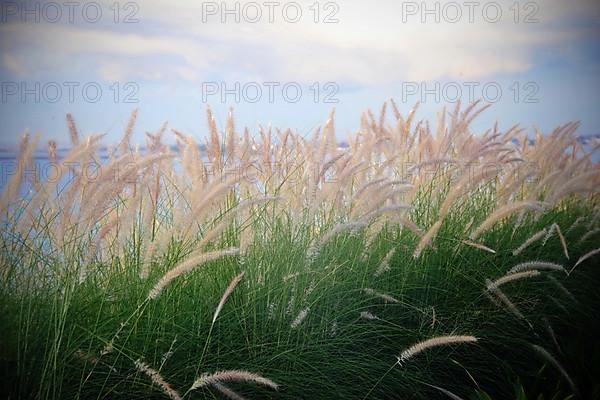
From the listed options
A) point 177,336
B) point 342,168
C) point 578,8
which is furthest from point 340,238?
point 578,8

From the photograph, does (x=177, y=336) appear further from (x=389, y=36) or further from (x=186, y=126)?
(x=389, y=36)

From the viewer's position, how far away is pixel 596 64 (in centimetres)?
346

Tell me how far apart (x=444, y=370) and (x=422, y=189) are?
74 centimetres
